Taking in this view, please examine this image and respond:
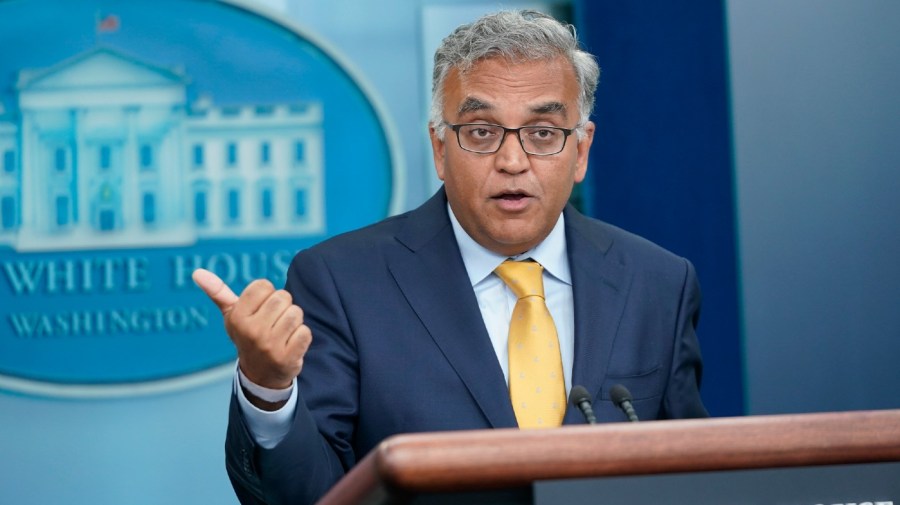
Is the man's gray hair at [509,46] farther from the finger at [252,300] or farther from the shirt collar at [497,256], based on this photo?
the finger at [252,300]

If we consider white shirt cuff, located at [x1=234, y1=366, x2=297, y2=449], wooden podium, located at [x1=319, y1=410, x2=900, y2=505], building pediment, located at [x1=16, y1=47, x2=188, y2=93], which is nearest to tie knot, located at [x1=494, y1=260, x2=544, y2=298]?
white shirt cuff, located at [x1=234, y1=366, x2=297, y2=449]

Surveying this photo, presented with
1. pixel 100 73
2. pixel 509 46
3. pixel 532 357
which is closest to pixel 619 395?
pixel 532 357

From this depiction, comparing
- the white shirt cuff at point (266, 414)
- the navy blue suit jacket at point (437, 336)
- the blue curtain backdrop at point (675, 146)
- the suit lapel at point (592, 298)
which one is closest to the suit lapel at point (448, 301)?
the navy blue suit jacket at point (437, 336)

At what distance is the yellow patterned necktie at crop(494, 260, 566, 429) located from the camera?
190 cm

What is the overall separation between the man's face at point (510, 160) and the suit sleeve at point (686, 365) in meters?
0.31

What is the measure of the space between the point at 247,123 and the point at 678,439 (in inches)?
86.9

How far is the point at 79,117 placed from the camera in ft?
9.84

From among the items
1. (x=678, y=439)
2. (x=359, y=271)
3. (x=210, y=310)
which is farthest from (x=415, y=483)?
(x=210, y=310)

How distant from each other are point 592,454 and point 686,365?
3.75 ft

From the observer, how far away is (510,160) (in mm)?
1989

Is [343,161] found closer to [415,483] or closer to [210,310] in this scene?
[210,310]

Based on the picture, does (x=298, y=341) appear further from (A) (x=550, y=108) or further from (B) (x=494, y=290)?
(A) (x=550, y=108)

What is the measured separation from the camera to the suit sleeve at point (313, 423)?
1.59m

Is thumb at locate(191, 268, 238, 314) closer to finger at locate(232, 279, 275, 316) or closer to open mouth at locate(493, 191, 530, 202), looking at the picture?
finger at locate(232, 279, 275, 316)
